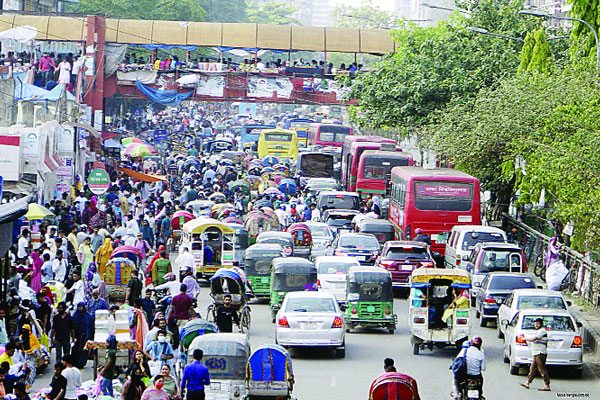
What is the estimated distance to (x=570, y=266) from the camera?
31031 millimetres

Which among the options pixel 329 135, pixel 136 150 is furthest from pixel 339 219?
pixel 329 135

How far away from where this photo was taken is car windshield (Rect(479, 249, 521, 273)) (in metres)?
28.4

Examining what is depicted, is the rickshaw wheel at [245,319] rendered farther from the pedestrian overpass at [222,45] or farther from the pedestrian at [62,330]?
the pedestrian overpass at [222,45]

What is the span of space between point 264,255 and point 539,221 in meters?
14.0

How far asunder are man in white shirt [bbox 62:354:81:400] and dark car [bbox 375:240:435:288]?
587 inches

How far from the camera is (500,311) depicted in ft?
77.0

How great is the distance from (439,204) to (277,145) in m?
32.6

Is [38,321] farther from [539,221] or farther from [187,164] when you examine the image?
[187,164]

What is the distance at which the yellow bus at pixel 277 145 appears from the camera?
6631 cm

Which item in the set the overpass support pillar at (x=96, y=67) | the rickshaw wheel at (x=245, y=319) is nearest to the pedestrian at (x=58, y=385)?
the rickshaw wheel at (x=245, y=319)

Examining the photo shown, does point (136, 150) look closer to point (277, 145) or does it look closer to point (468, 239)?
point (277, 145)

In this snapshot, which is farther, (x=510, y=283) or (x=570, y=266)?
(x=570, y=266)

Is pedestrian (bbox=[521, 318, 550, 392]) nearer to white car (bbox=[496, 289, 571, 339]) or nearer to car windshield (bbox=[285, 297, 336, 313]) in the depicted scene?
white car (bbox=[496, 289, 571, 339])

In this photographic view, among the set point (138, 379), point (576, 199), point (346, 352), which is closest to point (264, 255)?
point (346, 352)
